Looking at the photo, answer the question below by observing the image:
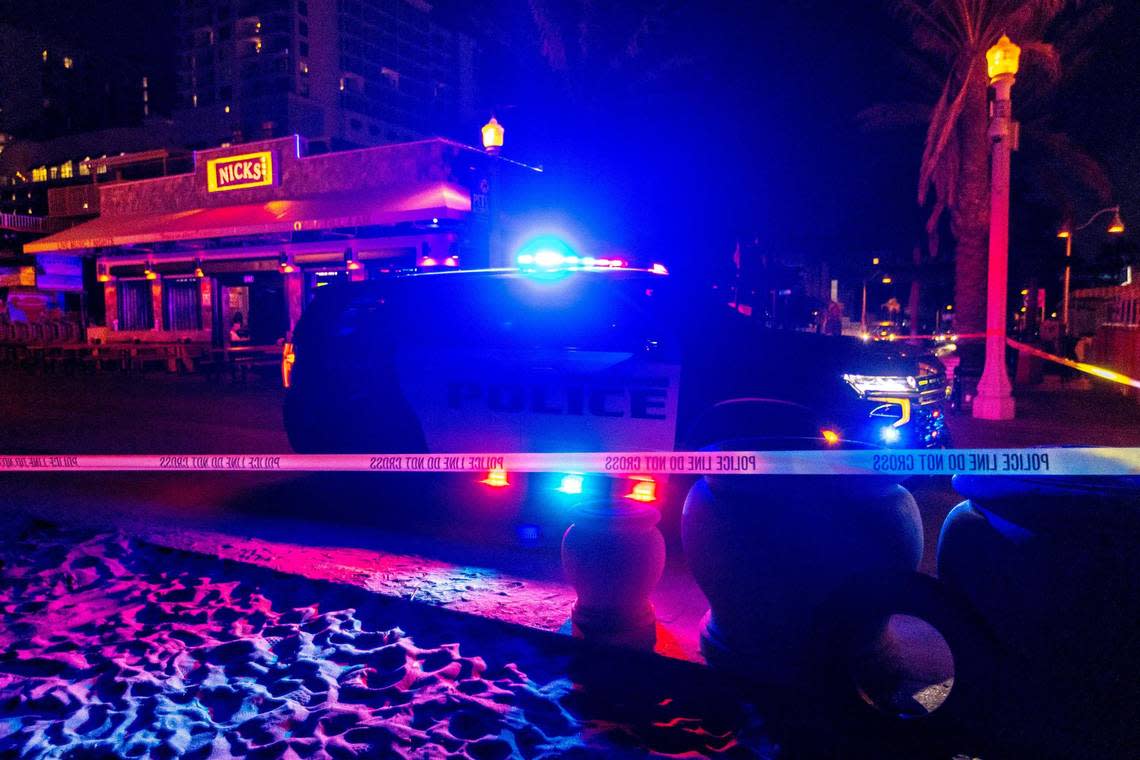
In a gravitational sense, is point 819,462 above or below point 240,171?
below

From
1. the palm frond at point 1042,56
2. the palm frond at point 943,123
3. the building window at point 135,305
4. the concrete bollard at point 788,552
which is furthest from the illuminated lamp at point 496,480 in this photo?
the building window at point 135,305

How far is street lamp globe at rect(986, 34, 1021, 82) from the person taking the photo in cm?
1053

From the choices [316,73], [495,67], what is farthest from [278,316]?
[316,73]

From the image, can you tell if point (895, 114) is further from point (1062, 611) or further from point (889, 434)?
point (1062, 611)

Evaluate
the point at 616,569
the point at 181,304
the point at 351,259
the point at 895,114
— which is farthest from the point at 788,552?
the point at 181,304

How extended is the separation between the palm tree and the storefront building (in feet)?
30.1

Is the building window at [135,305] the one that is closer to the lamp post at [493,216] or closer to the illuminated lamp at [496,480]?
the lamp post at [493,216]

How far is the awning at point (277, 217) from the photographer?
16875 millimetres

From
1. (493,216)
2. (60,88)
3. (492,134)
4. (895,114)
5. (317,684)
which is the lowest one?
(317,684)

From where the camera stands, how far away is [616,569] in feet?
11.7

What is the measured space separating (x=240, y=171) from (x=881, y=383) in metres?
21.0

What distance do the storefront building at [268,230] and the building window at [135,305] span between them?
1.3 inches

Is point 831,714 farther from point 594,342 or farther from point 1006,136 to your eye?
point 1006,136

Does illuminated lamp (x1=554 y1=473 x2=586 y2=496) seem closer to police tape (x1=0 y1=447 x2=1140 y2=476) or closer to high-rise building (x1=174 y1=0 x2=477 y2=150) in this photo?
police tape (x1=0 y1=447 x2=1140 y2=476)
